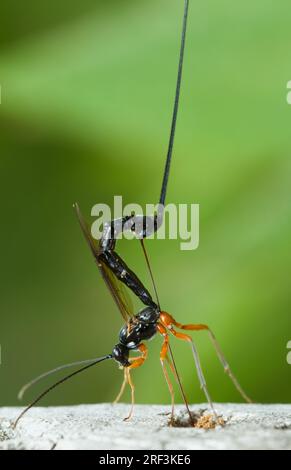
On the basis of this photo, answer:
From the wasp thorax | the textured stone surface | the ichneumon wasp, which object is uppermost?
the ichneumon wasp

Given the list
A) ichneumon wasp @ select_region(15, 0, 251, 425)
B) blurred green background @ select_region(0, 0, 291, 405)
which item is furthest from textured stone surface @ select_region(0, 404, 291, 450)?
blurred green background @ select_region(0, 0, 291, 405)

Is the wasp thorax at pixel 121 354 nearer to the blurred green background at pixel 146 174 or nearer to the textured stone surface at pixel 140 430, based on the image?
the textured stone surface at pixel 140 430

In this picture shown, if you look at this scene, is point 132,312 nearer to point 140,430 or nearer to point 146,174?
point 140,430

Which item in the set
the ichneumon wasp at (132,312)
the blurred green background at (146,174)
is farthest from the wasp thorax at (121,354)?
the blurred green background at (146,174)

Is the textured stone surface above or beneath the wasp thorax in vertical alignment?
beneath

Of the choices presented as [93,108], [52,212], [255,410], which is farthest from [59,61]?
[255,410]

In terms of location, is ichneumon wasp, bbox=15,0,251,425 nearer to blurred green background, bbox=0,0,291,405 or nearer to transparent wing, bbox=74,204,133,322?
transparent wing, bbox=74,204,133,322

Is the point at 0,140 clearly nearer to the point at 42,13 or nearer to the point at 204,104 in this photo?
the point at 42,13

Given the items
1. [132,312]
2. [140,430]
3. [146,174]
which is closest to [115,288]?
[132,312]
